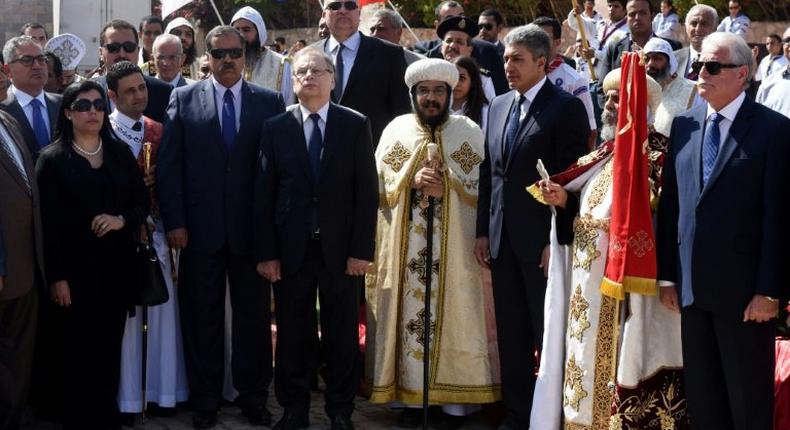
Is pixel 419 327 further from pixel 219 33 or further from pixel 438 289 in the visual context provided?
pixel 219 33

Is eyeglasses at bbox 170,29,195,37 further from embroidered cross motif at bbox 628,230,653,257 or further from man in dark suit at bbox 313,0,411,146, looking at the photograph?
embroidered cross motif at bbox 628,230,653,257

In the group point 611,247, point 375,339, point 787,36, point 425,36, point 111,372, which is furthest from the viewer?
point 425,36

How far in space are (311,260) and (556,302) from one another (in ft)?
4.76

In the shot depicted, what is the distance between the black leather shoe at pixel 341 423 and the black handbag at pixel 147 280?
1.22m

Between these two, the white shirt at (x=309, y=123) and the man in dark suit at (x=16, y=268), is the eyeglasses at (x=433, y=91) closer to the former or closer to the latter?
the white shirt at (x=309, y=123)

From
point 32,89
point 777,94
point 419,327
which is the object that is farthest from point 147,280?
point 777,94

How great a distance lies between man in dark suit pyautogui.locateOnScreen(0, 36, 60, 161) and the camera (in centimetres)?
779

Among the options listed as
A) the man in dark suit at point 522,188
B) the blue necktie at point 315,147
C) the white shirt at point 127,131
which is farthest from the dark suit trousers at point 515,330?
the white shirt at point 127,131

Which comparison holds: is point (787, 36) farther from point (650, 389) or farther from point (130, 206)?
point (130, 206)

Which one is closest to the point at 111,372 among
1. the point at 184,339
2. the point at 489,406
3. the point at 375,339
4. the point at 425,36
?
the point at 184,339

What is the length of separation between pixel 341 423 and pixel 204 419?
0.86 metres

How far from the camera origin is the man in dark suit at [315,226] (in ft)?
22.2

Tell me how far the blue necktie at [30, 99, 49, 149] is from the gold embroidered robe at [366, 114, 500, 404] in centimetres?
236

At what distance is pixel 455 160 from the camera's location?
7.12 meters
